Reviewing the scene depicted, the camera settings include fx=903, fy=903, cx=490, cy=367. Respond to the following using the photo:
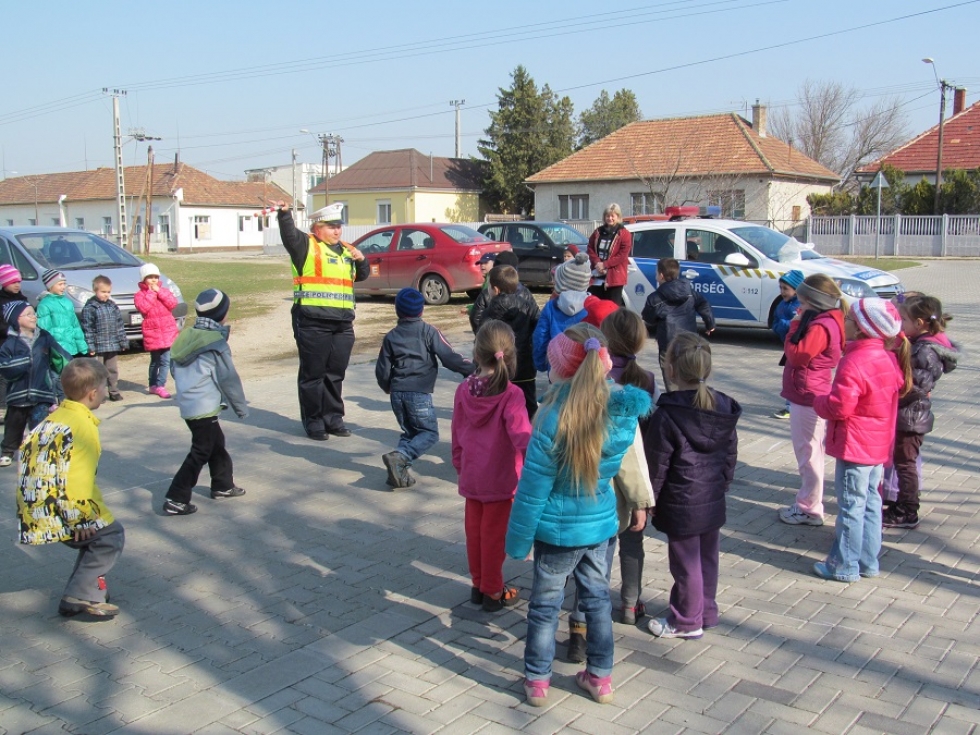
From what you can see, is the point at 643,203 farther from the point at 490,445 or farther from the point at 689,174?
the point at 490,445

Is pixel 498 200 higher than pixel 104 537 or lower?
higher

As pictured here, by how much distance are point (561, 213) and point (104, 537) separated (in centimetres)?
4388

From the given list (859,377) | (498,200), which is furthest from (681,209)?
(498,200)

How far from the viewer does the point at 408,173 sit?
6041 cm

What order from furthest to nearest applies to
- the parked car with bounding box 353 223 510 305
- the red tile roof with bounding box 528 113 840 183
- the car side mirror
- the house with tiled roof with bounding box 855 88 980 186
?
the house with tiled roof with bounding box 855 88 980 186 → the red tile roof with bounding box 528 113 840 183 → the parked car with bounding box 353 223 510 305 → the car side mirror

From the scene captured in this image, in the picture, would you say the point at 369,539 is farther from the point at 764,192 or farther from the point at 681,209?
the point at 764,192

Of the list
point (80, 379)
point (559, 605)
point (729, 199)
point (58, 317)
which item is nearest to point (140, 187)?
point (729, 199)

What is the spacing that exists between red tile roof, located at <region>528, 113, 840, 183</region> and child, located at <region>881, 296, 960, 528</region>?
3644cm

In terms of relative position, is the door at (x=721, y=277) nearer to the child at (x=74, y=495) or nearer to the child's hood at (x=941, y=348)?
the child's hood at (x=941, y=348)

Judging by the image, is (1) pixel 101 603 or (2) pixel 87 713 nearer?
(2) pixel 87 713

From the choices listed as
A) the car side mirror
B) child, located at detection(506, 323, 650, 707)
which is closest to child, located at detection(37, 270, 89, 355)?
child, located at detection(506, 323, 650, 707)

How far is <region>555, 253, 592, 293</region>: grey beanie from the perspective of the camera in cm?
641

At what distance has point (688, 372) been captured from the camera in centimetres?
405

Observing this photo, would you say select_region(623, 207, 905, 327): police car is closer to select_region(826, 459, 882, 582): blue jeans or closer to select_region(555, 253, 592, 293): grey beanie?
select_region(555, 253, 592, 293): grey beanie
